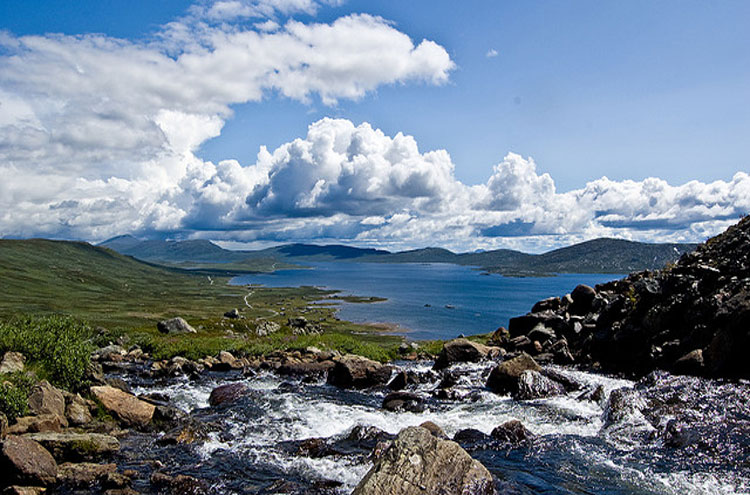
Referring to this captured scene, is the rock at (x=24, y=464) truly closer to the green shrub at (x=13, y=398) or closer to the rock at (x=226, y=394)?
the green shrub at (x=13, y=398)

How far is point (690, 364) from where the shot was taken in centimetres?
2892

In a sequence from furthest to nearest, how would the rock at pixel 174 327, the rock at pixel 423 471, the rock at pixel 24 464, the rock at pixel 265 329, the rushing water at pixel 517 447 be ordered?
the rock at pixel 265 329 < the rock at pixel 174 327 < the rushing water at pixel 517 447 < the rock at pixel 24 464 < the rock at pixel 423 471

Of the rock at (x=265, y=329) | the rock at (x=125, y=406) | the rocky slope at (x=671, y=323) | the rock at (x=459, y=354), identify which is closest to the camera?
the rock at (x=125, y=406)

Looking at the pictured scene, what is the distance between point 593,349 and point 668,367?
27.6ft

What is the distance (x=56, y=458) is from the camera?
1902cm

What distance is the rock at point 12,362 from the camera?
86.6 feet

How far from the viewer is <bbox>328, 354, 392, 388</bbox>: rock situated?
36.8m

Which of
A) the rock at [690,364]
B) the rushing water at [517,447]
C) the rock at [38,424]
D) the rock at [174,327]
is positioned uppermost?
the rock at [690,364]

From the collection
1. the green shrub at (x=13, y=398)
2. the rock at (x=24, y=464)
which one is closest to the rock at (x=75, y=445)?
the rock at (x=24, y=464)

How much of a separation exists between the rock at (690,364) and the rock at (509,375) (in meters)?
8.87

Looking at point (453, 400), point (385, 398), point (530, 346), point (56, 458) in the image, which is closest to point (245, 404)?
point (385, 398)

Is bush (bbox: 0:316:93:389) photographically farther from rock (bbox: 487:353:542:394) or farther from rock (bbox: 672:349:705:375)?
rock (bbox: 672:349:705:375)

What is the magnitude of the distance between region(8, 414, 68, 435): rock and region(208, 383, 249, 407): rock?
10004 millimetres

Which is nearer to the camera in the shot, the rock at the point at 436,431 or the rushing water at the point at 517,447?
the rushing water at the point at 517,447
